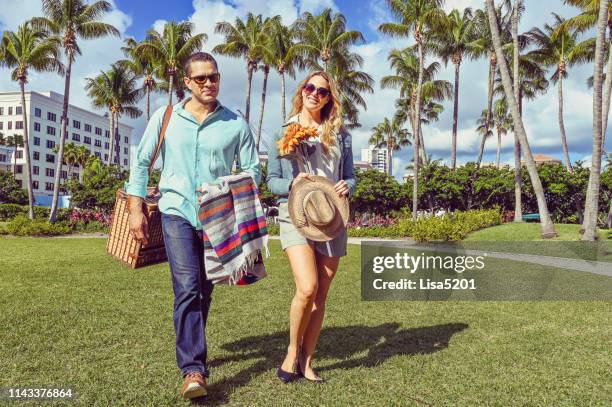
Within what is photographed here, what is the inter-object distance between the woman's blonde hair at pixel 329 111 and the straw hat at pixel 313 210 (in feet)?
1.16

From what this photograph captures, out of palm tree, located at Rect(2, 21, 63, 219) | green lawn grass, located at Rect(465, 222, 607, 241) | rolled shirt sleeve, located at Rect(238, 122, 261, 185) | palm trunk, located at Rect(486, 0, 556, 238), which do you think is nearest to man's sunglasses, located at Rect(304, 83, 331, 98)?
rolled shirt sleeve, located at Rect(238, 122, 261, 185)

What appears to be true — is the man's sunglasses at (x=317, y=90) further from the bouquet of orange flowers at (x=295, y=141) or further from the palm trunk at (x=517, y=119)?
the palm trunk at (x=517, y=119)

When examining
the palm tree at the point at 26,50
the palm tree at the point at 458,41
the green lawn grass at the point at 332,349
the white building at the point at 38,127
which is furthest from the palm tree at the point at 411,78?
the white building at the point at 38,127

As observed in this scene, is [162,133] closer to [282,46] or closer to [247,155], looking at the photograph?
[247,155]

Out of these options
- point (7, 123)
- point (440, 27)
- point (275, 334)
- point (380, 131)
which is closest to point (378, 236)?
point (440, 27)

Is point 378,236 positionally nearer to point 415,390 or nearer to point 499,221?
point 499,221

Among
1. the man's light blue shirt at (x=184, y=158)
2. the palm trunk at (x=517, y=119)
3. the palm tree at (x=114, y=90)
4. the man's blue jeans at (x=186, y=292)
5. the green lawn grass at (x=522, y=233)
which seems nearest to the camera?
the man's blue jeans at (x=186, y=292)

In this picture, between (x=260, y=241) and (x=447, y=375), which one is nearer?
(x=260, y=241)

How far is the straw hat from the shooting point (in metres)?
3.61

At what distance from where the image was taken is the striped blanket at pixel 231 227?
3.50 metres

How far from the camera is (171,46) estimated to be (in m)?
40.0

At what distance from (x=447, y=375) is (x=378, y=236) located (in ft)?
76.6

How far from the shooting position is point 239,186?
11.9 ft

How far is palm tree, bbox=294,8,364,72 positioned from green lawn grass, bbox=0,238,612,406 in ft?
107
